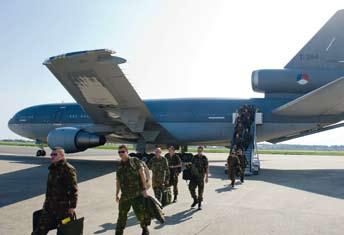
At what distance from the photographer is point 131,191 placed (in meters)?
6.12

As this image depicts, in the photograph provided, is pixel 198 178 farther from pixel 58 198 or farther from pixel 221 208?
pixel 58 198

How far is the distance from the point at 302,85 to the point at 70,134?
12.5 metres

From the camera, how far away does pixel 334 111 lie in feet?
61.4

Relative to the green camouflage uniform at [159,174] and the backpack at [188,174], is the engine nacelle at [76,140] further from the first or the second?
the backpack at [188,174]

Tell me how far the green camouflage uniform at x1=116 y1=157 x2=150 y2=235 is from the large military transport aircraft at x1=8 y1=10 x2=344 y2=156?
329 inches

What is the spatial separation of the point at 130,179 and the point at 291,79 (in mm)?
15445

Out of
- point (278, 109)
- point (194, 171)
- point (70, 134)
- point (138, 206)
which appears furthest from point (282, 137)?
point (138, 206)

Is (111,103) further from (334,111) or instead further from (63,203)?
(63,203)

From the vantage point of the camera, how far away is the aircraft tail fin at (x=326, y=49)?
19141 millimetres

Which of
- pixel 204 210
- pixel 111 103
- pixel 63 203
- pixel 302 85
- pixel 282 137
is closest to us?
pixel 63 203

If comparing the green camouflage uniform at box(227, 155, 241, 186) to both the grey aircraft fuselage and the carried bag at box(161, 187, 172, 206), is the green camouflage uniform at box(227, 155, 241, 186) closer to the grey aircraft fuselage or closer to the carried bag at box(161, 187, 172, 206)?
the carried bag at box(161, 187, 172, 206)

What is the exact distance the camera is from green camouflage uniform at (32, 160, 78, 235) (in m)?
5.41

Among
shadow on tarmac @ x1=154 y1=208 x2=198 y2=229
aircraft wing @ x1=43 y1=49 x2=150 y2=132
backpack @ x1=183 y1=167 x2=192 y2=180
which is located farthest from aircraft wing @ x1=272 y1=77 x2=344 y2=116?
shadow on tarmac @ x1=154 y1=208 x2=198 y2=229

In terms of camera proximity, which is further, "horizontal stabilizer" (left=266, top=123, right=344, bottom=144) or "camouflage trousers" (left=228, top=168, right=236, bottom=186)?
"horizontal stabilizer" (left=266, top=123, right=344, bottom=144)
